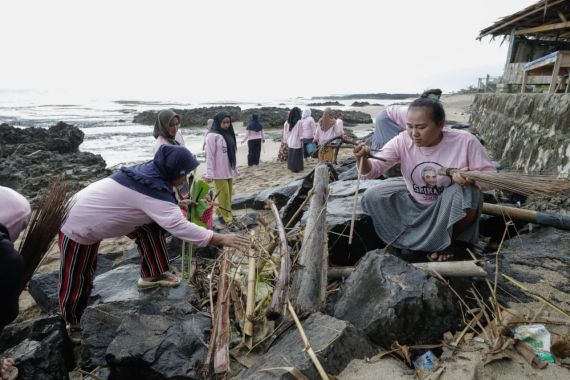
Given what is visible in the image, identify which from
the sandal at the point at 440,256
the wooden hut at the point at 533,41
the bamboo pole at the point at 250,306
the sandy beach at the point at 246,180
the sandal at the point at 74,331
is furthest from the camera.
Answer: the wooden hut at the point at 533,41

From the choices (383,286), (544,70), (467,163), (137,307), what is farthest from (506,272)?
(544,70)

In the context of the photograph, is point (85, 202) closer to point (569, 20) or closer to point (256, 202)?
point (256, 202)

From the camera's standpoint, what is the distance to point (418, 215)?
2.73 metres

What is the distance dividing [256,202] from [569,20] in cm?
981

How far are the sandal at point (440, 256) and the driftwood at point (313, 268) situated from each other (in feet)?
2.42

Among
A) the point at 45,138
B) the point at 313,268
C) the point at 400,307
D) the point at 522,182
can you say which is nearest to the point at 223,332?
the point at 313,268

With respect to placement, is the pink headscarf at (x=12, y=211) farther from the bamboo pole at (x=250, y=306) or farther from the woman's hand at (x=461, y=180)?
the woman's hand at (x=461, y=180)

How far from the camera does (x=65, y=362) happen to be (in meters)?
2.33

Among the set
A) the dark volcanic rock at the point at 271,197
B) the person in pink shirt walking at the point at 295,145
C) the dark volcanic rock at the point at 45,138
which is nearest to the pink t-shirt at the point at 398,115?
the dark volcanic rock at the point at 271,197

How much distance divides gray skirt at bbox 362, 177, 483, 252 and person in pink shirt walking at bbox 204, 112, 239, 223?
3.18 metres

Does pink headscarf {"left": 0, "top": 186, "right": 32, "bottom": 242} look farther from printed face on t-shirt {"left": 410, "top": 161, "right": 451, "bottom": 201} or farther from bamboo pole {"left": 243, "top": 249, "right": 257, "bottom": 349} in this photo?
printed face on t-shirt {"left": 410, "top": 161, "right": 451, "bottom": 201}

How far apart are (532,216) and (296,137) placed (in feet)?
23.3

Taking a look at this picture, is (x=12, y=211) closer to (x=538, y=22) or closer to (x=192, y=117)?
(x=538, y=22)

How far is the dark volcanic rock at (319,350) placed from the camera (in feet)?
5.17
